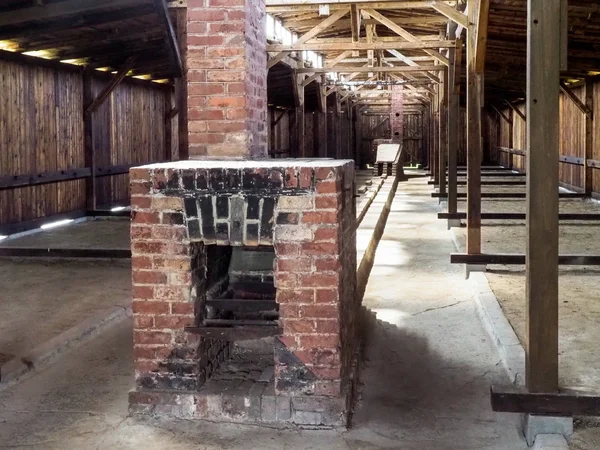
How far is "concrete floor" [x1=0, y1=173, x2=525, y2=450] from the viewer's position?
3.69 m

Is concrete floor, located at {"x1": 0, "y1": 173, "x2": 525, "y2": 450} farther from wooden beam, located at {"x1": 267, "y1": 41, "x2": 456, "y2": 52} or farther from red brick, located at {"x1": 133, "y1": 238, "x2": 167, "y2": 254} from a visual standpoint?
wooden beam, located at {"x1": 267, "y1": 41, "x2": 456, "y2": 52}

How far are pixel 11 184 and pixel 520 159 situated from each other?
1787 cm

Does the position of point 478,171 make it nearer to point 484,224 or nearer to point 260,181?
point 484,224

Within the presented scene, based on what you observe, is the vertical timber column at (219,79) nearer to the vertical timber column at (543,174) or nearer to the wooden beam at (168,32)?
the vertical timber column at (543,174)

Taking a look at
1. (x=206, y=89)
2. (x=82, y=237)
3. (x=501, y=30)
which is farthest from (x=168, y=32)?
(x=501, y=30)

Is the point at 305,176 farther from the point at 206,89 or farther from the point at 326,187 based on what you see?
the point at 206,89

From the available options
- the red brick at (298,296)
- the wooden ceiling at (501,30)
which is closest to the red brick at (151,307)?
the red brick at (298,296)

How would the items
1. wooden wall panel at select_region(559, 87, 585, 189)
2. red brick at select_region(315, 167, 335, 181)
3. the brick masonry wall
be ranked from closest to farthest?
red brick at select_region(315, 167, 335, 181) → wooden wall panel at select_region(559, 87, 585, 189) → the brick masonry wall

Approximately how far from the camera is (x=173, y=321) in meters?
4.07

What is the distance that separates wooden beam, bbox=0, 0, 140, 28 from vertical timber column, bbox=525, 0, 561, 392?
642 centimetres

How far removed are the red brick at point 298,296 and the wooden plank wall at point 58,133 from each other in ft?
26.2

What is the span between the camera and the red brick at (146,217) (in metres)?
4.02

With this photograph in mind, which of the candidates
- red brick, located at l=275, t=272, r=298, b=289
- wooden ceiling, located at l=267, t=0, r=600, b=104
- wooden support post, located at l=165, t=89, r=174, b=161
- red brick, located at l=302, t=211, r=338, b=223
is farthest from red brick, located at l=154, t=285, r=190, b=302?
wooden support post, located at l=165, t=89, r=174, b=161

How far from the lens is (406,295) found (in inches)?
277
